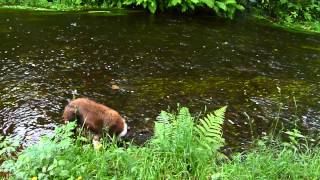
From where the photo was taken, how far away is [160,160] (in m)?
5.11

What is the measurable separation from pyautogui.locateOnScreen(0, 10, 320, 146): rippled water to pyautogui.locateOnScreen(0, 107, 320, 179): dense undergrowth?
1.28 metres

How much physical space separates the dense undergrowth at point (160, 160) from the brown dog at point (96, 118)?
0.49 meters

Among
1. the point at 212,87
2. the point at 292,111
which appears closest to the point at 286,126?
the point at 292,111

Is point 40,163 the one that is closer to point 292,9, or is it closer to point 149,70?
point 149,70

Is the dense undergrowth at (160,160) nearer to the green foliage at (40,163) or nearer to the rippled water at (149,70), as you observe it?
the green foliage at (40,163)

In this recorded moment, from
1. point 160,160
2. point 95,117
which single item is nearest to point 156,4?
point 95,117

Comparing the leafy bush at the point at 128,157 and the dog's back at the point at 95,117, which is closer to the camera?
the leafy bush at the point at 128,157

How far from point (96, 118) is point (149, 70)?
339cm

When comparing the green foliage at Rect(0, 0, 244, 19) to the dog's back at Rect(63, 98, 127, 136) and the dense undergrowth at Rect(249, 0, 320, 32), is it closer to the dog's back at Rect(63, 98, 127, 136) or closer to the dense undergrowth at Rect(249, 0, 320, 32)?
the dense undergrowth at Rect(249, 0, 320, 32)

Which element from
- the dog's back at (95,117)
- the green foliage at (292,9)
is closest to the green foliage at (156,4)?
the green foliage at (292,9)

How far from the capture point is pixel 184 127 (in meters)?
5.33

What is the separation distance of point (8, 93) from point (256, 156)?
429 cm

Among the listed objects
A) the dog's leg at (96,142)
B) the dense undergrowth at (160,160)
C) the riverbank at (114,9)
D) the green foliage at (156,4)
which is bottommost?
the dog's leg at (96,142)

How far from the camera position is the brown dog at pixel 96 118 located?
607cm
